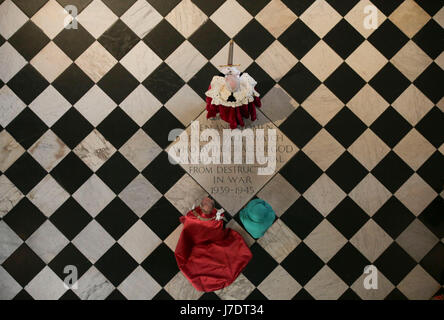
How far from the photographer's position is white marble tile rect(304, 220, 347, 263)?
3994mm

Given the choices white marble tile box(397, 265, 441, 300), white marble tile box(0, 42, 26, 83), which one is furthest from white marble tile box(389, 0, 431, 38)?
white marble tile box(0, 42, 26, 83)

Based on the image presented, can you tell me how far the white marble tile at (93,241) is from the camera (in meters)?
4.00

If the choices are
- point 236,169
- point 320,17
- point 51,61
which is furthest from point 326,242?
point 51,61

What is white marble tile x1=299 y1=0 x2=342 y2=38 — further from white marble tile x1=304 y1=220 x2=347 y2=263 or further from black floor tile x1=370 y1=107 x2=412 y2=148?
white marble tile x1=304 y1=220 x2=347 y2=263

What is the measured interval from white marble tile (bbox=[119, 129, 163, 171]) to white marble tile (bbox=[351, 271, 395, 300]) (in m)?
2.43

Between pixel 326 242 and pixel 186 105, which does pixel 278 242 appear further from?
pixel 186 105

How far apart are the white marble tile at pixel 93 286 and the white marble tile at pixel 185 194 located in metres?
1.05

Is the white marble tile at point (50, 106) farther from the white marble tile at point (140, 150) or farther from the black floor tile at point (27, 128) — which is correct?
the white marble tile at point (140, 150)

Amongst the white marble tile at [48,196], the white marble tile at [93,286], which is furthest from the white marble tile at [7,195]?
the white marble tile at [93,286]

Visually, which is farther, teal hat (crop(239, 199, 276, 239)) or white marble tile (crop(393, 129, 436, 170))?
white marble tile (crop(393, 129, 436, 170))

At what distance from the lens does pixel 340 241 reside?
13.1 feet

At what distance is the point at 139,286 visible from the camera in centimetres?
398

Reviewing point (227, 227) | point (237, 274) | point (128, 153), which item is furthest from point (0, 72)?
point (237, 274)

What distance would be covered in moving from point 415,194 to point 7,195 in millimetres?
4200
